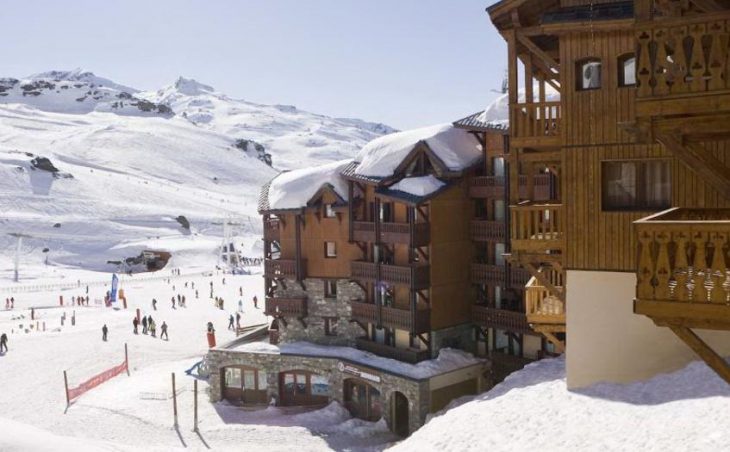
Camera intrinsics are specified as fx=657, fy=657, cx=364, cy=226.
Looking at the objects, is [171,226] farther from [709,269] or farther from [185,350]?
[709,269]

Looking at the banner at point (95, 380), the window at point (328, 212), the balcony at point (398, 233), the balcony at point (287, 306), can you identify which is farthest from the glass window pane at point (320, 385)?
the banner at point (95, 380)

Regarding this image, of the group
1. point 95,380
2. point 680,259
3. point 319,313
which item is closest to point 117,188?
point 95,380

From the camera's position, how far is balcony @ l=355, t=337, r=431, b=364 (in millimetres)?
28641

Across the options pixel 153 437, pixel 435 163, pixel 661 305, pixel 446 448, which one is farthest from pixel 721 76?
pixel 153 437

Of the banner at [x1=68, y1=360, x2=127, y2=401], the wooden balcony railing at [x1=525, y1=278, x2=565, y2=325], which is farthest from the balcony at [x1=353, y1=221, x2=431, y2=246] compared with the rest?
the banner at [x1=68, y1=360, x2=127, y2=401]

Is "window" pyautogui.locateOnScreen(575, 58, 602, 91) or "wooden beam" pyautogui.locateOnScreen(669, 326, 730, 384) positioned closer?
"wooden beam" pyautogui.locateOnScreen(669, 326, 730, 384)

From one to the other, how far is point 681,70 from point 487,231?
2092 centimetres

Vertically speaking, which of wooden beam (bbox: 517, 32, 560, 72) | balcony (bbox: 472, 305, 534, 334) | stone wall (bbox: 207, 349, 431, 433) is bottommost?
stone wall (bbox: 207, 349, 431, 433)

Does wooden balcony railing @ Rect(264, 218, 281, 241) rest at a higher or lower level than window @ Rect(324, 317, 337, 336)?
higher

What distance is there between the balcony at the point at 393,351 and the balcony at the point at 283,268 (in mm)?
4828

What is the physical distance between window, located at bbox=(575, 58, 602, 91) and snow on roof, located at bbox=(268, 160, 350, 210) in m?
18.3

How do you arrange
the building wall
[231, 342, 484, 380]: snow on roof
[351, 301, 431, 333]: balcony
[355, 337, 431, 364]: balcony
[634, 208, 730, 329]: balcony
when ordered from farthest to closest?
Result: 1. [355, 337, 431, 364]: balcony
2. [351, 301, 431, 333]: balcony
3. [231, 342, 484, 380]: snow on roof
4. the building wall
5. [634, 208, 730, 329]: balcony

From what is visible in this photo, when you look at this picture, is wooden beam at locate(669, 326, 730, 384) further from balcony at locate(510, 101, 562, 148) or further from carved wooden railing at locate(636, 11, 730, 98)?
balcony at locate(510, 101, 562, 148)

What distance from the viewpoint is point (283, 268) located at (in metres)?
34.3
